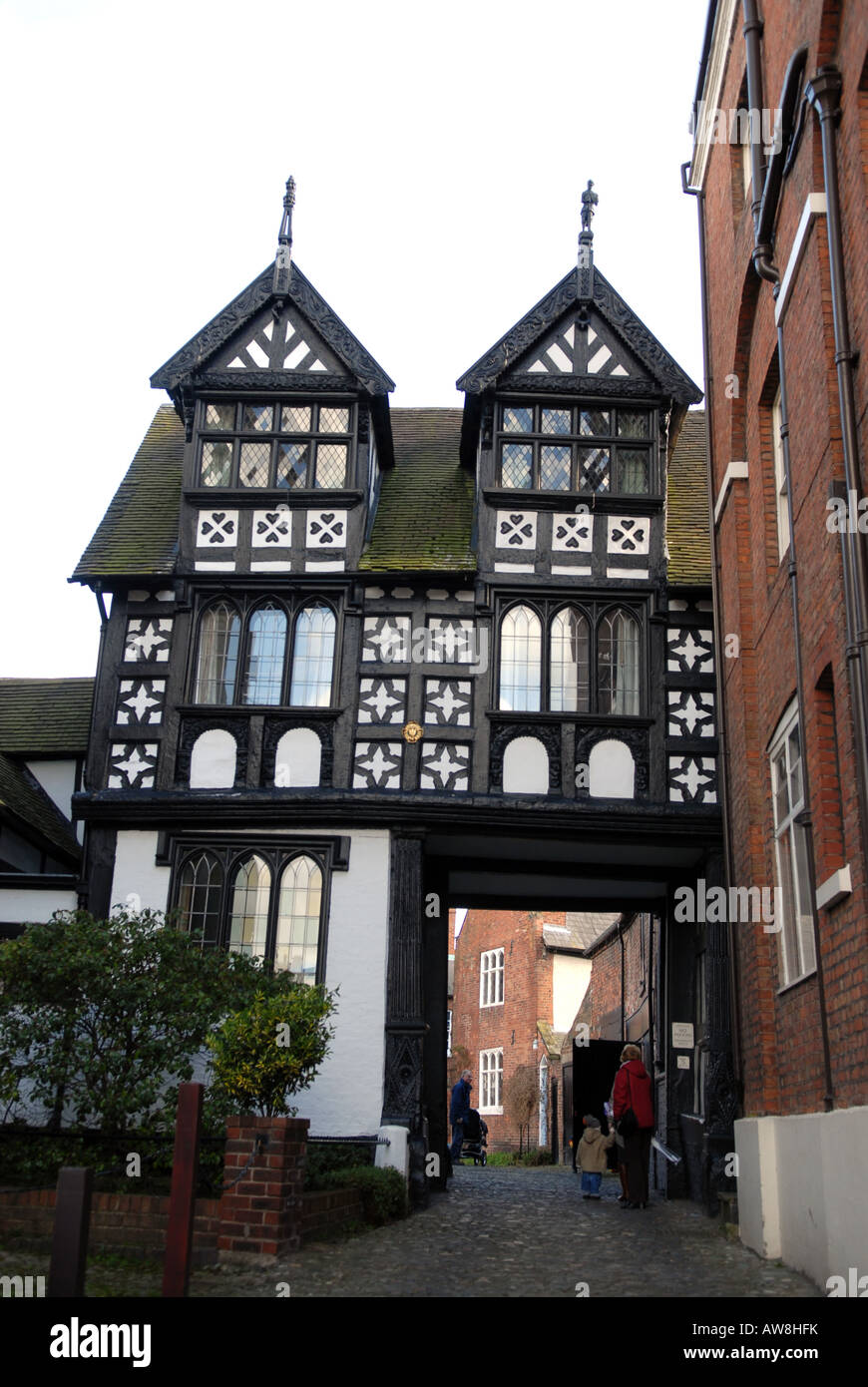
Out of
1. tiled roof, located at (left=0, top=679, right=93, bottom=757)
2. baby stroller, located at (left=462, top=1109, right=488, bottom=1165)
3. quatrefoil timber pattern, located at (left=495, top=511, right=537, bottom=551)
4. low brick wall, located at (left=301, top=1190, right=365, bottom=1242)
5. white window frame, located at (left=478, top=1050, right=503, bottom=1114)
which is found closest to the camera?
low brick wall, located at (left=301, top=1190, right=365, bottom=1242)

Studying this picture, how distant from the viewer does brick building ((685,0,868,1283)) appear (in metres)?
9.02

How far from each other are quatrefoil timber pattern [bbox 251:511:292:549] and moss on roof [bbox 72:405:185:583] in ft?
3.54

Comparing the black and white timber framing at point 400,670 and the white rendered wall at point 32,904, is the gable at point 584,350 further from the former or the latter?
the white rendered wall at point 32,904

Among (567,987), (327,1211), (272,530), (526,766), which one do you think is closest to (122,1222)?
(327,1211)

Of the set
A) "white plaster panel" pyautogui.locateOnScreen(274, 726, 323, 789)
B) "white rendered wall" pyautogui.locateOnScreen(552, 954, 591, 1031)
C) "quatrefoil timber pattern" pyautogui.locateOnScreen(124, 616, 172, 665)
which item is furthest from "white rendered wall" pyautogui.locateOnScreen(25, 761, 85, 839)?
"white rendered wall" pyautogui.locateOnScreen(552, 954, 591, 1031)

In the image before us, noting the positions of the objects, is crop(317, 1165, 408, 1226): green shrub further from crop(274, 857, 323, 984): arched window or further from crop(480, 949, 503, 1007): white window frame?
crop(480, 949, 503, 1007): white window frame

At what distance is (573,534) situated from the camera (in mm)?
17188

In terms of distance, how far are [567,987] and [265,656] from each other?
23.3 m

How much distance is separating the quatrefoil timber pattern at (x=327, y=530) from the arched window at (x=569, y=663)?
9.72 ft

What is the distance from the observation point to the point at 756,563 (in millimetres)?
13547
